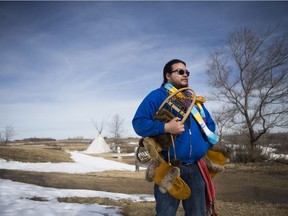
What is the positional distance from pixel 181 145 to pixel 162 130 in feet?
0.82

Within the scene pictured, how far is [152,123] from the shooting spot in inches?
83.8

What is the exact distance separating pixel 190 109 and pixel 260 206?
4178mm

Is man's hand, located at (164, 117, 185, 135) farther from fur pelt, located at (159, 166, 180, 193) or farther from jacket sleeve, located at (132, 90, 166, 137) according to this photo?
fur pelt, located at (159, 166, 180, 193)

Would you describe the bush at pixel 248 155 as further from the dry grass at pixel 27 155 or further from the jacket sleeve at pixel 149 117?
the jacket sleeve at pixel 149 117

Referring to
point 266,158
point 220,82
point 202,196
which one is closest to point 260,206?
point 202,196

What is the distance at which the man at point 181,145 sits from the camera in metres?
2.12

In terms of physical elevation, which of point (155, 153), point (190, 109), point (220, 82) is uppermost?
point (220, 82)

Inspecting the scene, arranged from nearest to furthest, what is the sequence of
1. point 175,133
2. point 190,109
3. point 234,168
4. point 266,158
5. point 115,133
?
point 175,133 < point 190,109 < point 234,168 < point 266,158 < point 115,133

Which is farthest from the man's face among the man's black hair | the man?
the man

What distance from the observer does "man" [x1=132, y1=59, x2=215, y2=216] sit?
83.6 inches

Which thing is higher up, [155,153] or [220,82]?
[220,82]

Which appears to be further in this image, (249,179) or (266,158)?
(266,158)

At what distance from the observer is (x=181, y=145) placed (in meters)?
2.21

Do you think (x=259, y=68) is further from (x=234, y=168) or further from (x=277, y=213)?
(x=277, y=213)
